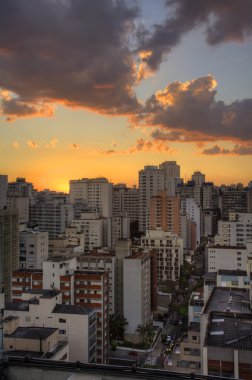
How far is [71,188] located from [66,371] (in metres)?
39.7

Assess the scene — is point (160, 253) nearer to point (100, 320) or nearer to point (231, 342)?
point (100, 320)

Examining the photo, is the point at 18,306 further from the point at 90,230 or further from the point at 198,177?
the point at 198,177

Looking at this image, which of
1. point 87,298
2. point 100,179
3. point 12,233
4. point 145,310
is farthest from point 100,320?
point 100,179

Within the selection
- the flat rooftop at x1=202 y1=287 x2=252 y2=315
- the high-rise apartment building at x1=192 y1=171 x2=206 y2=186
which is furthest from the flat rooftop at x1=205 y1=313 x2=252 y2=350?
the high-rise apartment building at x1=192 y1=171 x2=206 y2=186

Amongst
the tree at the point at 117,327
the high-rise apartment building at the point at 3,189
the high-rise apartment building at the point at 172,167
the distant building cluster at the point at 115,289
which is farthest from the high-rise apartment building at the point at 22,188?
the tree at the point at 117,327

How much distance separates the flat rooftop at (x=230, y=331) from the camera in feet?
17.1

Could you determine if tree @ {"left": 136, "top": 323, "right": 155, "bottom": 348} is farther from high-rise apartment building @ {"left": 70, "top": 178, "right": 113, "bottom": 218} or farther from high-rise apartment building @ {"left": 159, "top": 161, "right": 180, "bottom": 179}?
high-rise apartment building @ {"left": 159, "top": 161, "right": 180, "bottom": 179}

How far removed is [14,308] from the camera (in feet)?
31.2

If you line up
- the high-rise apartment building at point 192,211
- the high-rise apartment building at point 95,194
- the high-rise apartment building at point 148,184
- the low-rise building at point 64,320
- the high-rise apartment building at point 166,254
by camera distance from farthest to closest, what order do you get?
the high-rise apartment building at point 95,194, the high-rise apartment building at point 148,184, the high-rise apartment building at point 192,211, the high-rise apartment building at point 166,254, the low-rise building at point 64,320

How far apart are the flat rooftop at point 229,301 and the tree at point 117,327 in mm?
4352

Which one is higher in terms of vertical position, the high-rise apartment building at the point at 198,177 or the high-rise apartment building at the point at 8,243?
the high-rise apartment building at the point at 198,177

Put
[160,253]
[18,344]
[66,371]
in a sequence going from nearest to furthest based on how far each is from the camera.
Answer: [66,371] → [18,344] → [160,253]

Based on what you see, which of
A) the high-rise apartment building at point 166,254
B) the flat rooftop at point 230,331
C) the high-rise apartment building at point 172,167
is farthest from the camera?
the high-rise apartment building at point 172,167

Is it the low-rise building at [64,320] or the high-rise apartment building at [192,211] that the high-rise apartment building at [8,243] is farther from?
the high-rise apartment building at [192,211]
